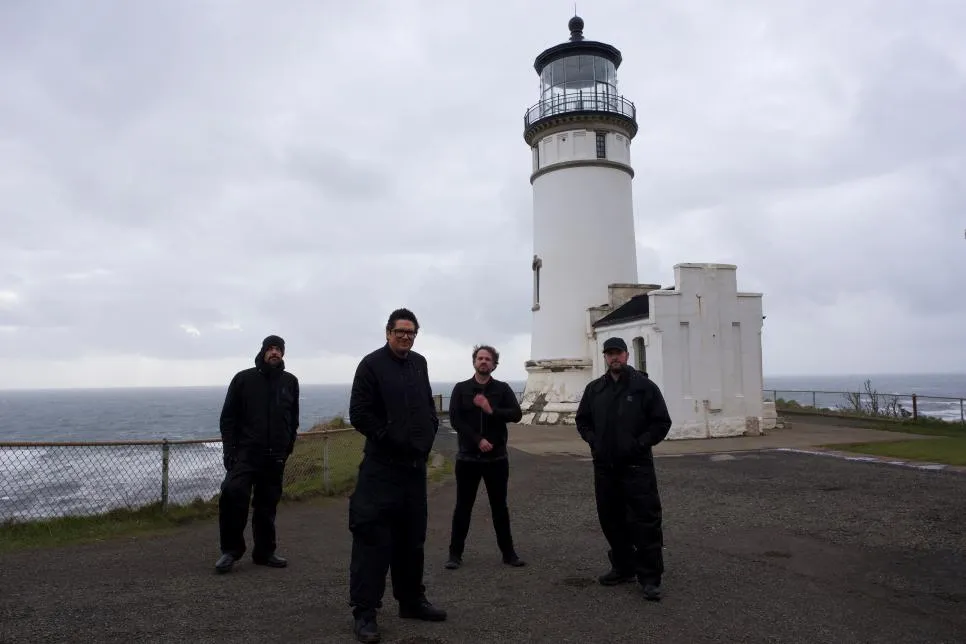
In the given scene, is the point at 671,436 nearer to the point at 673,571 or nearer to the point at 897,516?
the point at 897,516

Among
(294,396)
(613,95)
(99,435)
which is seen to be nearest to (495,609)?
(294,396)

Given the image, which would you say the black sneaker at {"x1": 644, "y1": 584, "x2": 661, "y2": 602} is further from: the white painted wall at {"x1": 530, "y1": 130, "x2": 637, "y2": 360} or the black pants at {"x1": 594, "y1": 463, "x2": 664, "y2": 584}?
the white painted wall at {"x1": 530, "y1": 130, "x2": 637, "y2": 360}

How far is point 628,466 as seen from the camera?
5.64 metres

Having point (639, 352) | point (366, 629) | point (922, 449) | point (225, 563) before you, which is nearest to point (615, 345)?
point (366, 629)

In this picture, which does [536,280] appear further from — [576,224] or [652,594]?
[652,594]

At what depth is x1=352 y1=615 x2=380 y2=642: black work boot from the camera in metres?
4.34

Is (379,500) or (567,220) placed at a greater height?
(567,220)

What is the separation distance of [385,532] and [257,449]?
85.8 inches

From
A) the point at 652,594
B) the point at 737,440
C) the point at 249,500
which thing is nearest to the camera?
the point at 652,594

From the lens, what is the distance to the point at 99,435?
45.3 m

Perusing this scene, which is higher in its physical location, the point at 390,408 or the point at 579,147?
the point at 579,147

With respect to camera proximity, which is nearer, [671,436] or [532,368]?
[671,436]

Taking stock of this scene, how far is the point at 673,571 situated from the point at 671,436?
12.8 m

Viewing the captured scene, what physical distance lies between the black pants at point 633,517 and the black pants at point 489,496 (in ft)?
3.06
